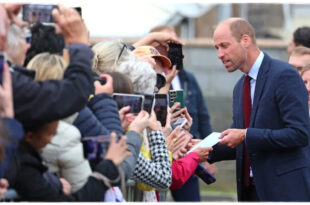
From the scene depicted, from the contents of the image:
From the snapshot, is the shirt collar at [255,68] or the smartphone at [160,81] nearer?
the smartphone at [160,81]

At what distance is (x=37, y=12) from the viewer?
12.1ft

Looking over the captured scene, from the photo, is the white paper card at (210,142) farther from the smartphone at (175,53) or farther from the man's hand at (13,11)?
the man's hand at (13,11)

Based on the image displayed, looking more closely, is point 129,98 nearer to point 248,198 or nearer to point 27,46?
point 27,46

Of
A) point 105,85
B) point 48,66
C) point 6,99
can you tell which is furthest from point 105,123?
point 6,99

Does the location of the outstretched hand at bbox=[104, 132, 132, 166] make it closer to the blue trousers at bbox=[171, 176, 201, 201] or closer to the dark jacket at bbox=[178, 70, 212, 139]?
the blue trousers at bbox=[171, 176, 201, 201]

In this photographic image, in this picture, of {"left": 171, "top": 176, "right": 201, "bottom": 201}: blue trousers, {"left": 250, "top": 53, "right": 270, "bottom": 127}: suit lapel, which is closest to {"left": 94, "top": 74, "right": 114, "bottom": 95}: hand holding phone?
{"left": 250, "top": 53, "right": 270, "bottom": 127}: suit lapel

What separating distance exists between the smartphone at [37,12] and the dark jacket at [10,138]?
681 mm

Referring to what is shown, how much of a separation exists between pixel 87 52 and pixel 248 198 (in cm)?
257

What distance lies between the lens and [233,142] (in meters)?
→ 5.36

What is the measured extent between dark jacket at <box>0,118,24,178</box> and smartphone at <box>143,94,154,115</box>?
42.6 inches

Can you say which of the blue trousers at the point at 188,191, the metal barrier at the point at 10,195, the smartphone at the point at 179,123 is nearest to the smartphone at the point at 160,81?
the smartphone at the point at 179,123

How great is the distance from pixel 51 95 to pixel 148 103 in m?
0.96

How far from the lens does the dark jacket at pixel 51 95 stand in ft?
10.8

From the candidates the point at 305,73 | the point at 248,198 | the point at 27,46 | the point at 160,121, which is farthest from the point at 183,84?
the point at 27,46
